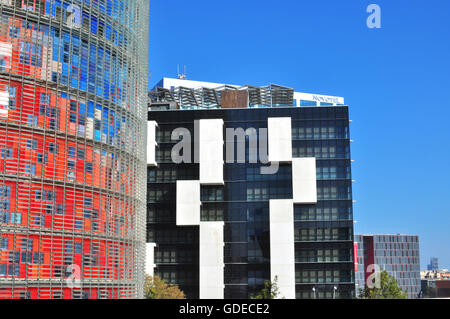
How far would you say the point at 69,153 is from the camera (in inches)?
1423

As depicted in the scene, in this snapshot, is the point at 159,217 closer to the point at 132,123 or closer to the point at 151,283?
the point at 151,283

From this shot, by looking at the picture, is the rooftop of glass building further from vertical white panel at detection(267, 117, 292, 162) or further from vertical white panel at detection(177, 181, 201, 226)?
vertical white panel at detection(177, 181, 201, 226)

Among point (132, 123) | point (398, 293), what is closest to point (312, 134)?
point (398, 293)

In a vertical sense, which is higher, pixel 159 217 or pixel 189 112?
pixel 189 112

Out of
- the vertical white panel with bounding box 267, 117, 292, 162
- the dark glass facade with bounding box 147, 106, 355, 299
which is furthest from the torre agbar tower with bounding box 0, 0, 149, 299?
the vertical white panel with bounding box 267, 117, 292, 162

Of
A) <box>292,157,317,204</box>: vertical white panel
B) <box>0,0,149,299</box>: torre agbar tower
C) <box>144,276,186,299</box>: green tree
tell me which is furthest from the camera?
<box>292,157,317,204</box>: vertical white panel

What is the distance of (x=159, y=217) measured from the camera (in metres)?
92.4

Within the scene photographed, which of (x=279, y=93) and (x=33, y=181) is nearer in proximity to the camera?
(x=33, y=181)

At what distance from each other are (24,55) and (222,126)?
60.3 meters

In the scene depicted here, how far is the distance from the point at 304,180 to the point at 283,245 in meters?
11.0

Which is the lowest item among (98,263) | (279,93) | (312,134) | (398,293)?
(398,293)

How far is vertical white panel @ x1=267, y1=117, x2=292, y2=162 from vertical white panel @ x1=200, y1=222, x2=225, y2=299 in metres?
14.8

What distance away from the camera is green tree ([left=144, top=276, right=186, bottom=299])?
260ft
